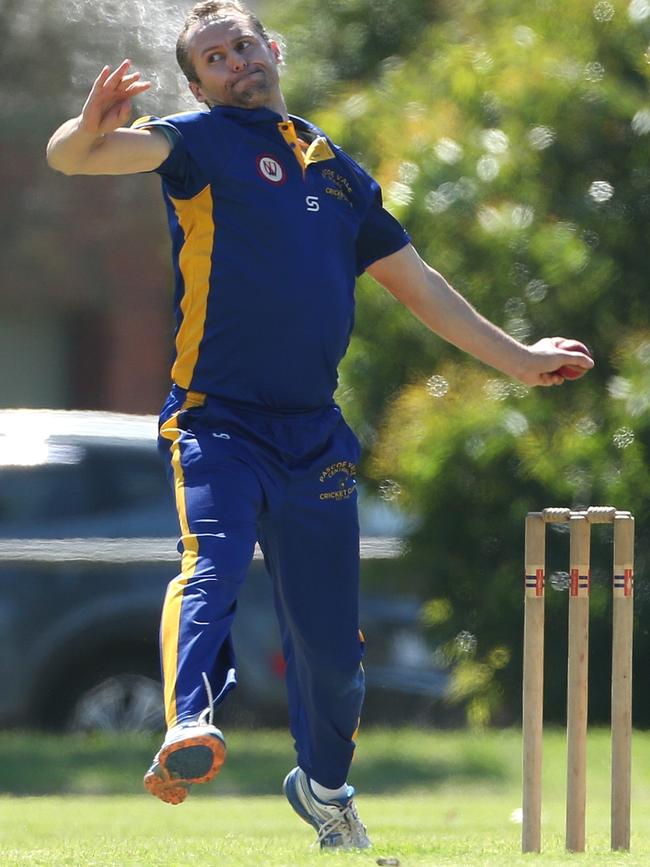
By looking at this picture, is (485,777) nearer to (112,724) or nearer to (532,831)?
(112,724)

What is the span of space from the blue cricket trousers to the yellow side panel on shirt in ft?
0.40

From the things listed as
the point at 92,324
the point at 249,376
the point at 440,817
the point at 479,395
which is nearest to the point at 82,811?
the point at 440,817

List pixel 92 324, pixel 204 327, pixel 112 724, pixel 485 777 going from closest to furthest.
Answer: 1. pixel 204 327
2. pixel 485 777
3. pixel 112 724
4. pixel 92 324

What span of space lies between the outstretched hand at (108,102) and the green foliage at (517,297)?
4655mm

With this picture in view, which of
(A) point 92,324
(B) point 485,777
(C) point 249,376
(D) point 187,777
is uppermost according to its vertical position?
(A) point 92,324

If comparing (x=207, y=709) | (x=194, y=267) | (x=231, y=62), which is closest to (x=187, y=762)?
(x=207, y=709)

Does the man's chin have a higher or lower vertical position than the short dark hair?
lower

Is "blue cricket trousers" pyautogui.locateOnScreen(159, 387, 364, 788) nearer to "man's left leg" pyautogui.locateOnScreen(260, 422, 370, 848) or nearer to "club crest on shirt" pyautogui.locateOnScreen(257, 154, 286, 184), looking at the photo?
"man's left leg" pyautogui.locateOnScreen(260, 422, 370, 848)

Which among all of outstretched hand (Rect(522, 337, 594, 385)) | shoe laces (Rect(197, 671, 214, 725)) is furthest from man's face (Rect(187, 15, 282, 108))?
shoe laces (Rect(197, 671, 214, 725))

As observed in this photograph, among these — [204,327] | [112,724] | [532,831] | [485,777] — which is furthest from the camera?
[112,724]

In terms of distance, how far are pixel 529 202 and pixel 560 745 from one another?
8.15 ft

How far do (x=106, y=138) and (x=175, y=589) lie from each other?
985 mm

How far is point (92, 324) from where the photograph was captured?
1318cm

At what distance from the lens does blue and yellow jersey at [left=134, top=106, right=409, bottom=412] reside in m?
4.36
